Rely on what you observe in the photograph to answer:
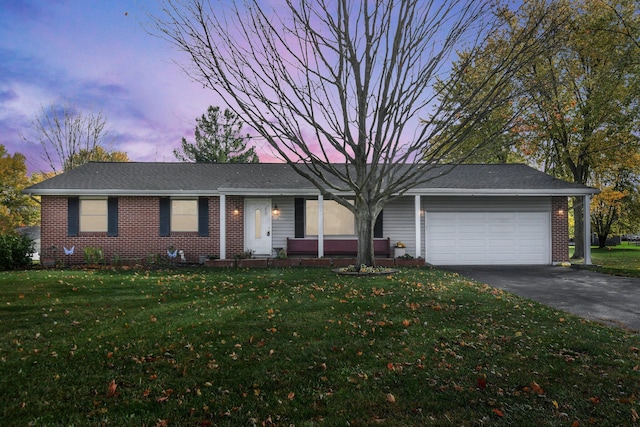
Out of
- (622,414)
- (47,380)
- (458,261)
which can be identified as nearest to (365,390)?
(622,414)

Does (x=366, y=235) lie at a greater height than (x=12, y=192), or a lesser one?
lesser

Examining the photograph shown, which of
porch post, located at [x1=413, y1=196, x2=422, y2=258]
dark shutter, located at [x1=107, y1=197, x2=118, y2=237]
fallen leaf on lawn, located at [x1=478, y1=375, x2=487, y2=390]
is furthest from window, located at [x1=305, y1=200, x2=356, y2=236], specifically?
fallen leaf on lawn, located at [x1=478, y1=375, x2=487, y2=390]

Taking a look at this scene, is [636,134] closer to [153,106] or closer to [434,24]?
[434,24]

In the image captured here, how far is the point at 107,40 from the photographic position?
13.3 m

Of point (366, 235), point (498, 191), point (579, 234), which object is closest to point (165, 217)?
point (366, 235)

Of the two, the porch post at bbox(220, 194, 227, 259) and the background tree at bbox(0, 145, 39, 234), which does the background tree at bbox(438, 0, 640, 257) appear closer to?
the porch post at bbox(220, 194, 227, 259)

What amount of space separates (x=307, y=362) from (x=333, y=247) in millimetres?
11198

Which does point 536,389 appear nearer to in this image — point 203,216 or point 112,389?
point 112,389

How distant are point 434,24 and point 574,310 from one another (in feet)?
24.8

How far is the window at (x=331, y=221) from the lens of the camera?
16.0m

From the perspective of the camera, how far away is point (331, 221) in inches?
637

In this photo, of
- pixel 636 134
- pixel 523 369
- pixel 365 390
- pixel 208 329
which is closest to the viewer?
pixel 365 390

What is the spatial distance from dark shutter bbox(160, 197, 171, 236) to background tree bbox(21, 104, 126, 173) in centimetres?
1754

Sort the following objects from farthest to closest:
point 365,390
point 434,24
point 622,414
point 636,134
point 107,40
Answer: point 636,134, point 107,40, point 434,24, point 365,390, point 622,414
